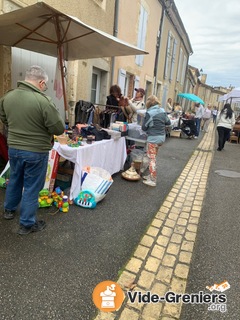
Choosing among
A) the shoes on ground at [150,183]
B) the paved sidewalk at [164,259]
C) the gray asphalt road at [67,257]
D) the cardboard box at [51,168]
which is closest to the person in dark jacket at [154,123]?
the shoes on ground at [150,183]

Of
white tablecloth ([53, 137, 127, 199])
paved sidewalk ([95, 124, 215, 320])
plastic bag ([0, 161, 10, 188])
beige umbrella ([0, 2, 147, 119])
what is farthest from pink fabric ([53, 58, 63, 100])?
paved sidewalk ([95, 124, 215, 320])

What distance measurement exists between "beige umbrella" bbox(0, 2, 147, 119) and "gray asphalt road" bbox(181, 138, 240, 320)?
2.98m

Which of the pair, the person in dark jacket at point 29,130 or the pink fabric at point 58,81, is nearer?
the person in dark jacket at point 29,130

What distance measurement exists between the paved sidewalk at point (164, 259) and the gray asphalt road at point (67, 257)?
0.12m

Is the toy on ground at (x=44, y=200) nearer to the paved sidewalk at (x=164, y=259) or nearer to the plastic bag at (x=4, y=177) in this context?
the plastic bag at (x=4, y=177)

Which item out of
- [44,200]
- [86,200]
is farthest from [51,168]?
[86,200]

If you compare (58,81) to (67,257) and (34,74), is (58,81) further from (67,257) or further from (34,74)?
(67,257)

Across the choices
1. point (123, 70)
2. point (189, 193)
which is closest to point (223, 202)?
point (189, 193)

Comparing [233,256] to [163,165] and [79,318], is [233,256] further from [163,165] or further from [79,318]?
[163,165]

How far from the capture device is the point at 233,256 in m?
2.69

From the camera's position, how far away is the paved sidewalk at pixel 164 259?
6.33ft

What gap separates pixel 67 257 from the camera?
238 centimetres

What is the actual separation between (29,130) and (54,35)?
101 inches

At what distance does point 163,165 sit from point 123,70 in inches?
162
